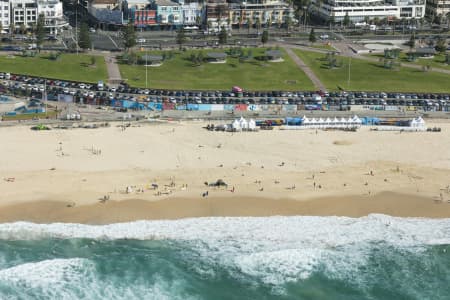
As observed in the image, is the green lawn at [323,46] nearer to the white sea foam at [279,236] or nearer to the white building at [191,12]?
the white building at [191,12]

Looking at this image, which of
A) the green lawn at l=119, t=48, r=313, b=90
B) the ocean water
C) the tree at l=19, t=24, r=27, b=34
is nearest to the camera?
the ocean water

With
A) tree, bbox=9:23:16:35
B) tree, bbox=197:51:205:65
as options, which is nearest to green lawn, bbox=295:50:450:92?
tree, bbox=197:51:205:65

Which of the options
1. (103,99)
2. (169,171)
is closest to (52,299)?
(169,171)

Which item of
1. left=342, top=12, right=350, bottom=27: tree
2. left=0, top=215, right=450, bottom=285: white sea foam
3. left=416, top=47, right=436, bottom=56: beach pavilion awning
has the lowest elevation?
left=0, top=215, right=450, bottom=285: white sea foam

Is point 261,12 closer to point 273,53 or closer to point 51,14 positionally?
point 273,53

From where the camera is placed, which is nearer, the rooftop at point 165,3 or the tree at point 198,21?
the rooftop at point 165,3

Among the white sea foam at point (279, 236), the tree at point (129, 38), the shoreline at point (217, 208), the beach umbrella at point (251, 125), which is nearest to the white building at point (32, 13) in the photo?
the tree at point (129, 38)

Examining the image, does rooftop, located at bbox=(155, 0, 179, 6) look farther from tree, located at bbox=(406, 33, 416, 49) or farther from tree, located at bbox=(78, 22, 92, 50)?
tree, located at bbox=(406, 33, 416, 49)

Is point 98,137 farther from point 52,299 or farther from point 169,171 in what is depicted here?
point 52,299
